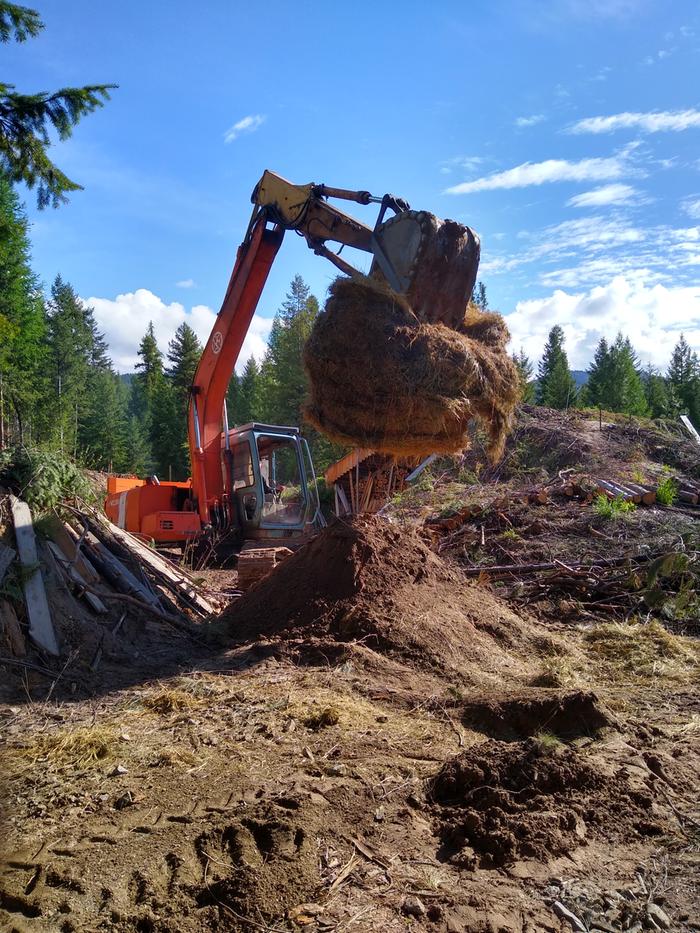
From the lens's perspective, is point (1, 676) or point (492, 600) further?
point (492, 600)

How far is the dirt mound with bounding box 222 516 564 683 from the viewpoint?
588 centimetres

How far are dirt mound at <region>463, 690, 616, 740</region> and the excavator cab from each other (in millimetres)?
7548

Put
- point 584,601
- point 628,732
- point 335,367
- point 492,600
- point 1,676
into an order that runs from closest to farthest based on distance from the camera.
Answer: point 628,732 < point 1,676 < point 335,367 < point 492,600 < point 584,601

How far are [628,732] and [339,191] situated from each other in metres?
6.73

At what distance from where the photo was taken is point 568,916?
2549 millimetres

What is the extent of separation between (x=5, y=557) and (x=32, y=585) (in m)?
0.33

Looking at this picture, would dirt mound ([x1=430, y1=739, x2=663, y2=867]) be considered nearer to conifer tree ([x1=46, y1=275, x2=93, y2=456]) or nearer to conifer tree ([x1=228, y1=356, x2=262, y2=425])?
conifer tree ([x1=46, y1=275, x2=93, y2=456])

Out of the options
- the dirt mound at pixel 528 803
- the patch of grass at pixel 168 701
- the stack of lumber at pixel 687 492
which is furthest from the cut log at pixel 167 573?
the stack of lumber at pixel 687 492

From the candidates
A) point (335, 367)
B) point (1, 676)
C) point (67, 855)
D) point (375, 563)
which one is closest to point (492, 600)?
point (375, 563)

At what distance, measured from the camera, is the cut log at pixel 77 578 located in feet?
20.3

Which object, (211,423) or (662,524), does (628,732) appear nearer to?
(662,524)

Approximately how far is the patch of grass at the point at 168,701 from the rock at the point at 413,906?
243 cm

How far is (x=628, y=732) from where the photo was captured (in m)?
4.17

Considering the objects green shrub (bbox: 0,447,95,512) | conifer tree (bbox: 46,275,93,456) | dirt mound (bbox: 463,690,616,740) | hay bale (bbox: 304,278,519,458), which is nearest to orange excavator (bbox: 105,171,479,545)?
hay bale (bbox: 304,278,519,458)
